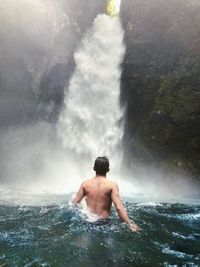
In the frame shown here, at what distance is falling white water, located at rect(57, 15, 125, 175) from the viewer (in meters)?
22.4

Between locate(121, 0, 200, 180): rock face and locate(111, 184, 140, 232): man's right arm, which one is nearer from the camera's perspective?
locate(111, 184, 140, 232): man's right arm

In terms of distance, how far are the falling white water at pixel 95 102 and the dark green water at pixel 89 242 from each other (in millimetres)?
13567

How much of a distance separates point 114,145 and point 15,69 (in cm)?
737

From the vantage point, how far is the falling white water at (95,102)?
73.5 ft

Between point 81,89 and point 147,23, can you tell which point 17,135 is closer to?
point 81,89

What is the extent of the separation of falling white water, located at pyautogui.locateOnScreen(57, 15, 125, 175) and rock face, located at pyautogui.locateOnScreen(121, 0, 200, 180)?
73 centimetres

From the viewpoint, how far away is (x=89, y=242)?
6.30m

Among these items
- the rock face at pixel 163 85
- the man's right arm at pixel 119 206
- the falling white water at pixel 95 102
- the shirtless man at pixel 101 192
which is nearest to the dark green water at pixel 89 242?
the man's right arm at pixel 119 206

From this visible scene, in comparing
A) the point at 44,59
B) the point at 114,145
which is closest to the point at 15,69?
the point at 44,59

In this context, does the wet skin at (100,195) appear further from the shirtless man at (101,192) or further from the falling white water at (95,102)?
the falling white water at (95,102)

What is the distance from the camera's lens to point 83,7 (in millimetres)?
25984

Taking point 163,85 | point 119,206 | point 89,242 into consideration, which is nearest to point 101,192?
point 119,206

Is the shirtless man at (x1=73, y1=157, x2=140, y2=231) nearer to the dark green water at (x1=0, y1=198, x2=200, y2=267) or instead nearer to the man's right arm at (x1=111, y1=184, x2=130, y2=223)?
the man's right arm at (x1=111, y1=184, x2=130, y2=223)

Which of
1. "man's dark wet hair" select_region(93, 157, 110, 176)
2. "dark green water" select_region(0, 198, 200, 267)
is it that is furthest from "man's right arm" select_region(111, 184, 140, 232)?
"man's dark wet hair" select_region(93, 157, 110, 176)
